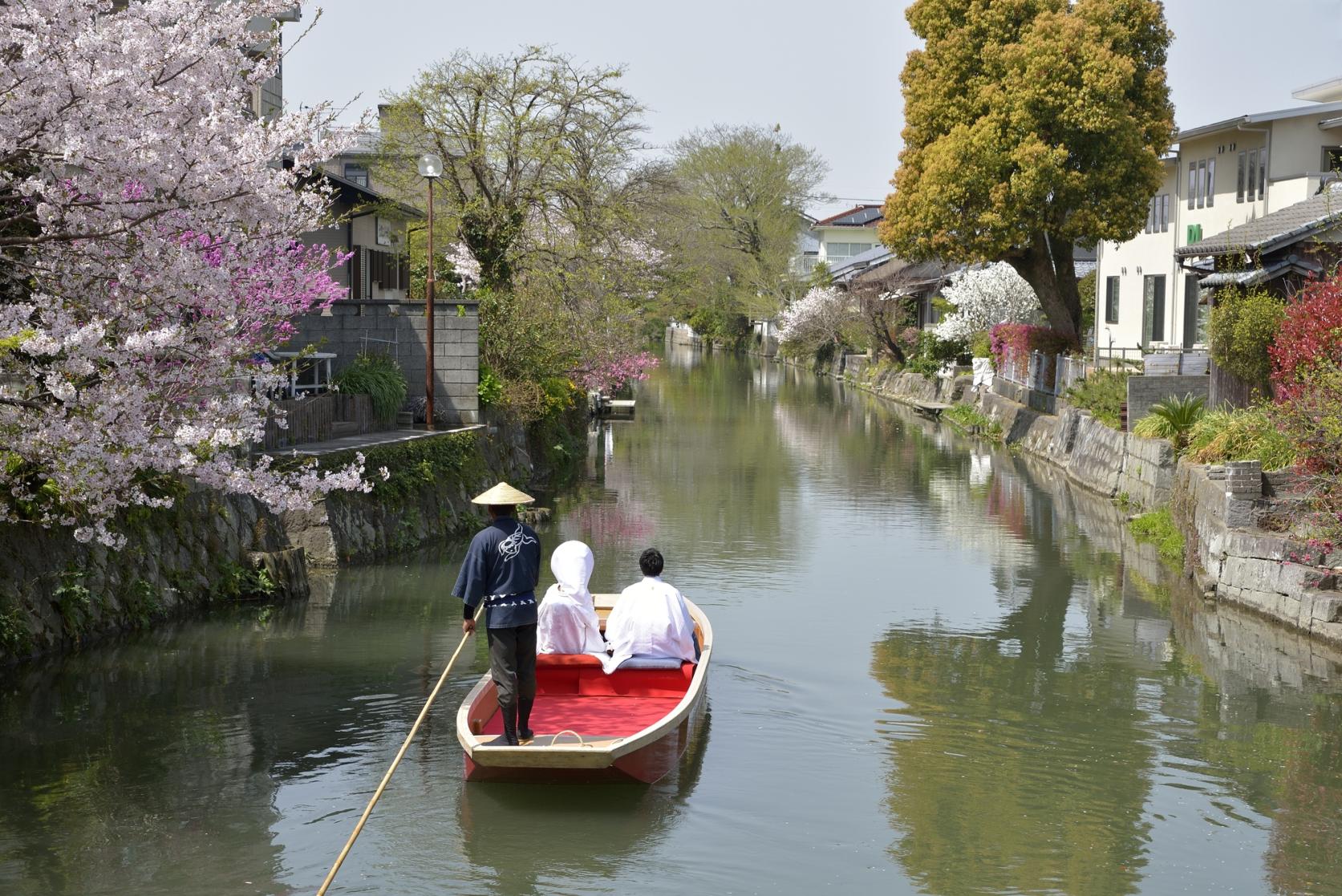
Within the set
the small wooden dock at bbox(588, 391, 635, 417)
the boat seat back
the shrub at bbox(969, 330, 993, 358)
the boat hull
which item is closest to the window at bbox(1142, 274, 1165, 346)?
the shrub at bbox(969, 330, 993, 358)

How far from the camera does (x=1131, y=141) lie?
3281cm

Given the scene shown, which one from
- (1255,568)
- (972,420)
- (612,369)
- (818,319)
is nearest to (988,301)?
(972,420)

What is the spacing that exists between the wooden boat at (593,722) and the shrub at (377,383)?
10.8m

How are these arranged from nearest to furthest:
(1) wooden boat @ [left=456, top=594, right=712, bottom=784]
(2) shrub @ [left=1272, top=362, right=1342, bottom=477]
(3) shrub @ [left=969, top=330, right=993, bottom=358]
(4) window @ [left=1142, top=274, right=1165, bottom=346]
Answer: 1. (1) wooden boat @ [left=456, top=594, right=712, bottom=784]
2. (2) shrub @ [left=1272, top=362, right=1342, bottom=477]
3. (4) window @ [left=1142, top=274, right=1165, bottom=346]
4. (3) shrub @ [left=969, top=330, right=993, bottom=358]

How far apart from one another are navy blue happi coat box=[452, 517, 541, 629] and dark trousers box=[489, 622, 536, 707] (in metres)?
0.10

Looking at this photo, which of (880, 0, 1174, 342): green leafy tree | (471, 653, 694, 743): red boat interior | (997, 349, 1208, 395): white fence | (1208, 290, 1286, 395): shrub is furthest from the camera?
(880, 0, 1174, 342): green leafy tree

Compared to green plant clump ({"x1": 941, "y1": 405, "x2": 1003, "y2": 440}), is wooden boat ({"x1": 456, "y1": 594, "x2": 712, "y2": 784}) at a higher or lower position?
lower

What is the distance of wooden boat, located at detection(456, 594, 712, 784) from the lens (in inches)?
388

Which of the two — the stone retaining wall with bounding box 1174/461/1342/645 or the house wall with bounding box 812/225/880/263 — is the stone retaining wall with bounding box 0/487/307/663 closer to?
the stone retaining wall with bounding box 1174/461/1342/645

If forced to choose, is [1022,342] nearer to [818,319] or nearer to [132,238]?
[818,319]

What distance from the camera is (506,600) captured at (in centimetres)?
1054

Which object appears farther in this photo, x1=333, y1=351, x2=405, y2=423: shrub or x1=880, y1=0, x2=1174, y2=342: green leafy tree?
x1=880, y1=0, x2=1174, y2=342: green leafy tree

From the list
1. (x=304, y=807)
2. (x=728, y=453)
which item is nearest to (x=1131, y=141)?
(x=728, y=453)

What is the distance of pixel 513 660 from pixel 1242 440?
1291 cm
